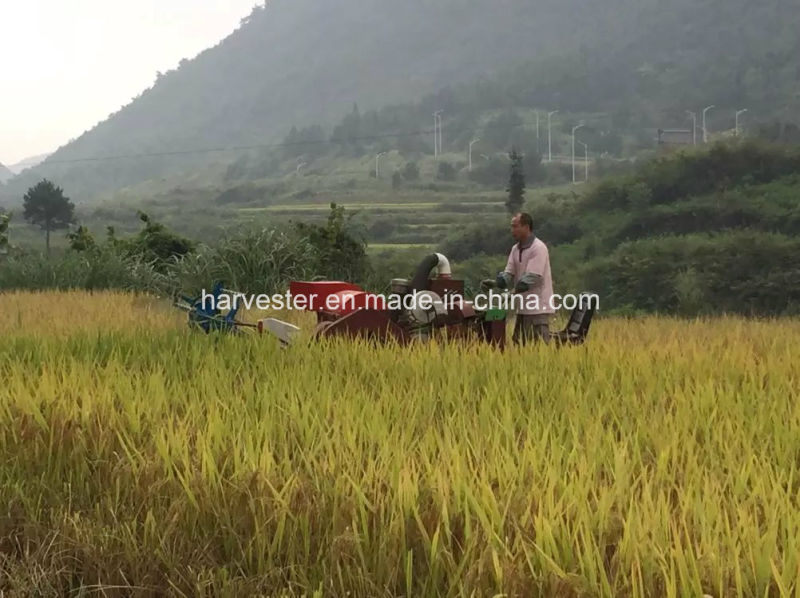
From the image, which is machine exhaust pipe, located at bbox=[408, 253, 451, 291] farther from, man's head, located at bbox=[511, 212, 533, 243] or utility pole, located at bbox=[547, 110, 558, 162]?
utility pole, located at bbox=[547, 110, 558, 162]

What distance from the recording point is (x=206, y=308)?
5863 mm

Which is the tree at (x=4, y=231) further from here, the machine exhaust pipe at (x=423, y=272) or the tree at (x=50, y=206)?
the tree at (x=50, y=206)

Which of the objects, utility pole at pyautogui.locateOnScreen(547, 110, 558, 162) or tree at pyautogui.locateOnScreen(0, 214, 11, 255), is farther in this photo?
utility pole at pyautogui.locateOnScreen(547, 110, 558, 162)

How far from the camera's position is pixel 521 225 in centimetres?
598

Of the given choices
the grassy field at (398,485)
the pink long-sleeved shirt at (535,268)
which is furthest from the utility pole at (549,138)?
the grassy field at (398,485)

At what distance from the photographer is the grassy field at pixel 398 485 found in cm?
187

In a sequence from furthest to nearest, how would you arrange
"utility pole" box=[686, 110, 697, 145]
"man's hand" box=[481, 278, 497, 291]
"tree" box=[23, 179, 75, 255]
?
"utility pole" box=[686, 110, 697, 145] → "tree" box=[23, 179, 75, 255] → "man's hand" box=[481, 278, 497, 291]

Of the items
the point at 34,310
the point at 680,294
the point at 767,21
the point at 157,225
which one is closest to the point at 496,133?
the point at 767,21

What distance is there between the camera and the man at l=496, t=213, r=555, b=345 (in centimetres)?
596

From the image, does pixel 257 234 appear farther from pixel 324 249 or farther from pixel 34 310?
pixel 34 310

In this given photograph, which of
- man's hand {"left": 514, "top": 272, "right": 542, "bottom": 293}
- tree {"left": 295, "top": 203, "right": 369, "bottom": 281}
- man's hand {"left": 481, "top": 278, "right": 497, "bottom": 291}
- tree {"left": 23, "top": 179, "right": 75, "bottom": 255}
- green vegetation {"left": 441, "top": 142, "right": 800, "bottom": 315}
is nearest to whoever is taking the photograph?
man's hand {"left": 481, "top": 278, "right": 497, "bottom": 291}

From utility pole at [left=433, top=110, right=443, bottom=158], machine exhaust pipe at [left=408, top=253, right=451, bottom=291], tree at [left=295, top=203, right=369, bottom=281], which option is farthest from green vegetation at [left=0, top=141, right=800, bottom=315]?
utility pole at [left=433, top=110, right=443, bottom=158]

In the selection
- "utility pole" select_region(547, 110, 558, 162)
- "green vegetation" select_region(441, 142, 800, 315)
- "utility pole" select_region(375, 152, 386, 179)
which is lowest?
"green vegetation" select_region(441, 142, 800, 315)

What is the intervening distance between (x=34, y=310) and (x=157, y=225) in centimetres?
930
